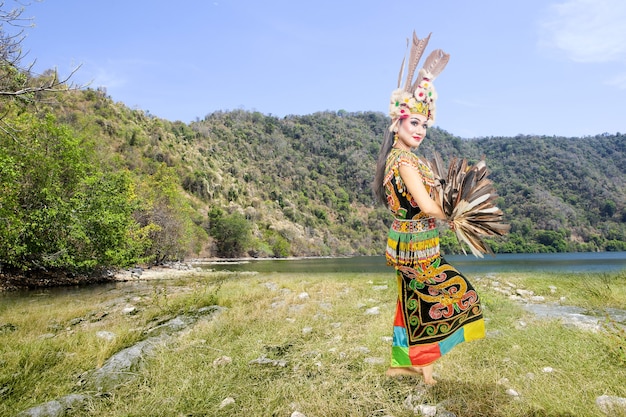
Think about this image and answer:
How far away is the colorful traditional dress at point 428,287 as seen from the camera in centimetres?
351

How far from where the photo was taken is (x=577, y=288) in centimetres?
1024

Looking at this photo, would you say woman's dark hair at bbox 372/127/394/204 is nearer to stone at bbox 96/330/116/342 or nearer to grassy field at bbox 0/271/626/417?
grassy field at bbox 0/271/626/417

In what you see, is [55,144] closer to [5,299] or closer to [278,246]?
[5,299]

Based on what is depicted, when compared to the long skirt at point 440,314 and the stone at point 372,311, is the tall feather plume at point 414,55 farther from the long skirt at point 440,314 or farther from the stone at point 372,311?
the stone at point 372,311

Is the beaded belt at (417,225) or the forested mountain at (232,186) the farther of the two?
the forested mountain at (232,186)

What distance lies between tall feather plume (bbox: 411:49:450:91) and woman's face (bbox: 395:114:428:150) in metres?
0.35

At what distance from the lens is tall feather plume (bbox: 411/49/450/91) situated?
3.77 metres

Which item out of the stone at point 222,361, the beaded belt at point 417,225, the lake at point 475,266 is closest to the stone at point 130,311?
the stone at point 222,361

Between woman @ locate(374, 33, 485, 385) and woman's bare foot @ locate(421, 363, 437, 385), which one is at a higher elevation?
woman @ locate(374, 33, 485, 385)

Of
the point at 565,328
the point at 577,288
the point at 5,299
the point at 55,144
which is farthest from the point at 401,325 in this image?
the point at 55,144

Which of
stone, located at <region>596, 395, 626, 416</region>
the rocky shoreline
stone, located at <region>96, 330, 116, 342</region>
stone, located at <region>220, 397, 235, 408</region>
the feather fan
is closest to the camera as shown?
stone, located at <region>596, 395, 626, 416</region>

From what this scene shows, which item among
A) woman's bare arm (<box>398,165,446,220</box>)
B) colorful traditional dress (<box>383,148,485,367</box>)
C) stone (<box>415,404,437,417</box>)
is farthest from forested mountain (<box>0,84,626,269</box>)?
stone (<box>415,404,437,417</box>)

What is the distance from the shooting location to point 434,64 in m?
3.79

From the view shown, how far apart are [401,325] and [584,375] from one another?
1723 mm
